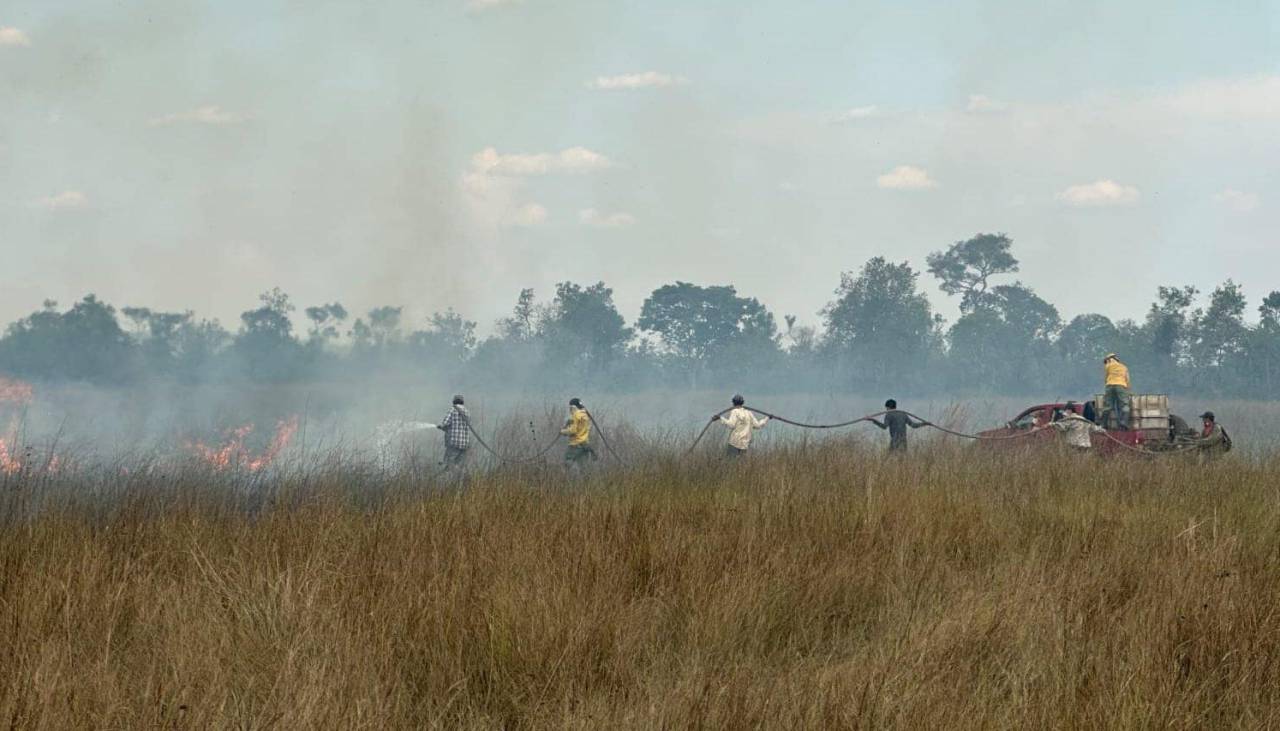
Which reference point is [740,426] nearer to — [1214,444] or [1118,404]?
[1118,404]

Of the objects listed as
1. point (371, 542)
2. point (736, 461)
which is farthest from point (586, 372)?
point (371, 542)

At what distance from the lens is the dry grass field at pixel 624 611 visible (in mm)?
4586

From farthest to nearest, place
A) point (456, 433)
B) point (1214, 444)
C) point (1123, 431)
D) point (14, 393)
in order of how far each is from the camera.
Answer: point (14, 393) < point (456, 433) < point (1123, 431) < point (1214, 444)

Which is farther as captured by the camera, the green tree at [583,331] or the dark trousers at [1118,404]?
the green tree at [583,331]

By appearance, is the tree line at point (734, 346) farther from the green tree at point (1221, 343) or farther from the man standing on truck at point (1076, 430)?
the man standing on truck at point (1076, 430)

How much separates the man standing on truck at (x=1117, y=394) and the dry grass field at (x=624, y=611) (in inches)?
276

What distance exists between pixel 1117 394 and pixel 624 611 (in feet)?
40.5

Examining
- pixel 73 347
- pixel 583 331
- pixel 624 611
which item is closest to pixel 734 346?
pixel 583 331

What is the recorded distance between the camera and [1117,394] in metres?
16.2

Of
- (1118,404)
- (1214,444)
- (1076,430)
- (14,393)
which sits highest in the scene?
(1118,404)

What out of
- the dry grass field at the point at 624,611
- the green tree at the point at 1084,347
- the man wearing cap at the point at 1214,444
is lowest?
the dry grass field at the point at 624,611

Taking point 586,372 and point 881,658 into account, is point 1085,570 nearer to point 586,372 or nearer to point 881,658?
point 881,658

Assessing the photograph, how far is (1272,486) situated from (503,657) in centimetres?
834

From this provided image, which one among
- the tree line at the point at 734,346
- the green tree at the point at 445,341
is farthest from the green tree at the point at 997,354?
the green tree at the point at 445,341
